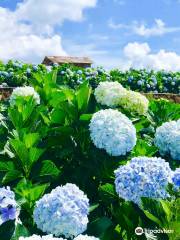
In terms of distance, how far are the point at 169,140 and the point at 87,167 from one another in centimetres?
55

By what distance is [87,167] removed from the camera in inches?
131

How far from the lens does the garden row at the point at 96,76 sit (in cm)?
942

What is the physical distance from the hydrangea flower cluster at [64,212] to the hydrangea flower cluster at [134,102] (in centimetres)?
155

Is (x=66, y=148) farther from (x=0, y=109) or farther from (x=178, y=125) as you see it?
(x=0, y=109)

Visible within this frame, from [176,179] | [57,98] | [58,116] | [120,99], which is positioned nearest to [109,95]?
[120,99]

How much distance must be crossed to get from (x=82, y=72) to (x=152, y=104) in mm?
5901

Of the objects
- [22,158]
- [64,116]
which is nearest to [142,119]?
[64,116]

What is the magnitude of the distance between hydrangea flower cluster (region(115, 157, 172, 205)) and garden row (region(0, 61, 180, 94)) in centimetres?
545

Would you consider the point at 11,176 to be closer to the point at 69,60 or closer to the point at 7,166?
the point at 7,166

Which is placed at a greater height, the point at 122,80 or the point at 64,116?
the point at 64,116

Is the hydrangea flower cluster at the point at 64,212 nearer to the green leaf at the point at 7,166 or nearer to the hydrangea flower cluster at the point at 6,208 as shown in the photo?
→ the hydrangea flower cluster at the point at 6,208

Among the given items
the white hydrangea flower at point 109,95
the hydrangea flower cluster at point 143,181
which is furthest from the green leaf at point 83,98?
the hydrangea flower cluster at point 143,181

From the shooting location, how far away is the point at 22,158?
316cm

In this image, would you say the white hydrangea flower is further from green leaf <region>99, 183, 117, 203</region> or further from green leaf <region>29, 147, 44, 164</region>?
green leaf <region>99, 183, 117, 203</region>
